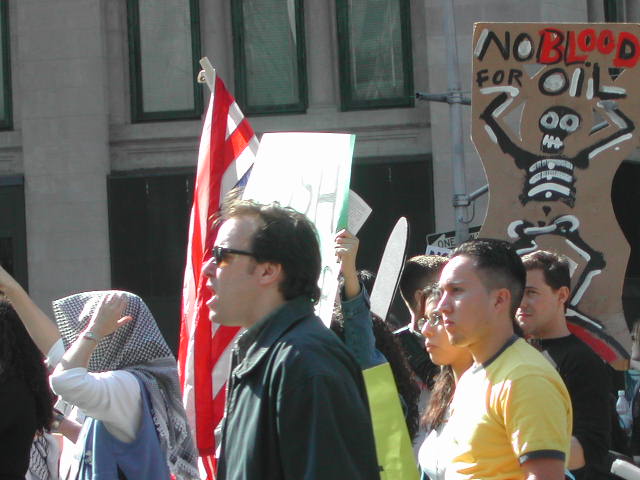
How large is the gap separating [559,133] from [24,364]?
10.2 ft

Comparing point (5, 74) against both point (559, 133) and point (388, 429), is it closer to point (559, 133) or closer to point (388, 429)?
point (559, 133)

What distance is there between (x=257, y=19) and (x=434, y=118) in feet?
10.00

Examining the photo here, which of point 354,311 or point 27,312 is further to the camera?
point 27,312

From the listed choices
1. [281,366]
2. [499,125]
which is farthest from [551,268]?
[281,366]

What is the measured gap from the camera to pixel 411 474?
3.97 metres

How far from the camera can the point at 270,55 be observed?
16422mm

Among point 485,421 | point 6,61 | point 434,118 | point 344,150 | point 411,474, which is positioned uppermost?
point 6,61

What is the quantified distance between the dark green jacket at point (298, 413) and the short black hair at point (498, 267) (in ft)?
2.74

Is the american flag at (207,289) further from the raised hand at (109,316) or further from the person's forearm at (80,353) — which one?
the person's forearm at (80,353)

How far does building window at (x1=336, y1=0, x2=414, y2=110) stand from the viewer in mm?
16234

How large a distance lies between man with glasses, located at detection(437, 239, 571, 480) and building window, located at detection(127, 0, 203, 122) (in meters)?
13.3

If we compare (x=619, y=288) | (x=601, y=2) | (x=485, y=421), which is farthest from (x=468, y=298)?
(x=601, y=2)

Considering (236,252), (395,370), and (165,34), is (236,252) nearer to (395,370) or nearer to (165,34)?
(395,370)

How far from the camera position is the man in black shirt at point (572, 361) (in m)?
4.14
